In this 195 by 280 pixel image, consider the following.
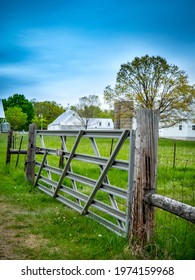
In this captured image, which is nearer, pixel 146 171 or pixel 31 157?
pixel 146 171

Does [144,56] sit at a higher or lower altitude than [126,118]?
higher

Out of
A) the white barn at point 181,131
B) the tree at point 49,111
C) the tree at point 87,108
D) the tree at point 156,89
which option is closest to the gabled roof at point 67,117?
the tree at point 87,108

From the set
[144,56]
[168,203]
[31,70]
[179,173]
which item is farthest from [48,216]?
[144,56]

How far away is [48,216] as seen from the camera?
455 centimetres

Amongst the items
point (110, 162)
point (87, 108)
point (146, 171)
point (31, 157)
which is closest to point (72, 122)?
point (87, 108)

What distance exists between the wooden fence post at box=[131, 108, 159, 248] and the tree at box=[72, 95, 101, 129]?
47470 millimetres

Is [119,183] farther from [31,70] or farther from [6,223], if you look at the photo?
[31,70]

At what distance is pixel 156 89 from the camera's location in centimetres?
2923

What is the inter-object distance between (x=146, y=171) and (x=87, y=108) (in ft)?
161

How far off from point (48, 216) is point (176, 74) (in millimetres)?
27460

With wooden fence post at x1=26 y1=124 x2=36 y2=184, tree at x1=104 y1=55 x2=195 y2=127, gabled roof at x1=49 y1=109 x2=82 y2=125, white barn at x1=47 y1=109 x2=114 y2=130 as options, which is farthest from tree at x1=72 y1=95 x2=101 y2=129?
wooden fence post at x1=26 y1=124 x2=36 y2=184

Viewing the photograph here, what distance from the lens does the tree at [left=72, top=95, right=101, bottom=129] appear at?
51312 mm

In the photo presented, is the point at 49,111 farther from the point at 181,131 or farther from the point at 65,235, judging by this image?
the point at 65,235

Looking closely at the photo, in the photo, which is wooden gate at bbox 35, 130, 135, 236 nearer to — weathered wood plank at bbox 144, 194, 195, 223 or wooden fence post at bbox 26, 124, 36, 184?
wooden fence post at bbox 26, 124, 36, 184
